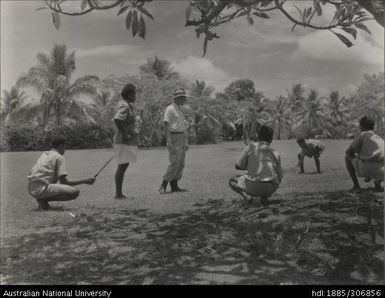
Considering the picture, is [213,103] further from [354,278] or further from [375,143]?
[354,278]

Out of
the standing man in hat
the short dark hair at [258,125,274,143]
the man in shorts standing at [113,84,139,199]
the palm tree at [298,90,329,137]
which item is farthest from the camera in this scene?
the palm tree at [298,90,329,137]

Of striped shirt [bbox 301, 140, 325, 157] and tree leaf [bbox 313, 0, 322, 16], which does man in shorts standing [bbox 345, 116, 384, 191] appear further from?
striped shirt [bbox 301, 140, 325, 157]

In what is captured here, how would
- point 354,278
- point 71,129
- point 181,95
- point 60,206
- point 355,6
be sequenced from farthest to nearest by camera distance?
1. point 71,129
2. point 181,95
3. point 60,206
4. point 355,6
5. point 354,278

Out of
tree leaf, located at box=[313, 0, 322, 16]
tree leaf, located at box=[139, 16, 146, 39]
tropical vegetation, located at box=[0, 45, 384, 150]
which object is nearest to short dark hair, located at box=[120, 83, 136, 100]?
tree leaf, located at box=[313, 0, 322, 16]

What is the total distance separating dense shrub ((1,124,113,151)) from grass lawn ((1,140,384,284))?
52.7 ft

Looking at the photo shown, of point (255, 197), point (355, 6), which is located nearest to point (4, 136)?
point (255, 197)

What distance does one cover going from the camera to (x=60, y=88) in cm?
2588

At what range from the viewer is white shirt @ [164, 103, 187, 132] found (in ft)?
26.0

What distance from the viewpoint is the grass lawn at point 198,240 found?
3996 millimetres

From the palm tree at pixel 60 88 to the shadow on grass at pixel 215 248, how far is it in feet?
Result: 65.8

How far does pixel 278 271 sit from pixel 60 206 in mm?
3782

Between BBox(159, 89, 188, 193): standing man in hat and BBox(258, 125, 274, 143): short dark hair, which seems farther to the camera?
BBox(159, 89, 188, 193): standing man in hat

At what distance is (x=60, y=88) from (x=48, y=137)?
11.2ft

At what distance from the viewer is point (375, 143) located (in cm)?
667
